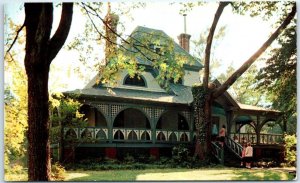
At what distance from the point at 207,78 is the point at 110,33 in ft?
15.7

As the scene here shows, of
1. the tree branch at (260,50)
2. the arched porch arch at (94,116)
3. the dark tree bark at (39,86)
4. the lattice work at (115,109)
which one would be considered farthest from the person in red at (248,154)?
the dark tree bark at (39,86)

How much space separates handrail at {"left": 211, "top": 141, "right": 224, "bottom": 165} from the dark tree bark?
670cm

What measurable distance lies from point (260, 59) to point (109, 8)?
166 inches

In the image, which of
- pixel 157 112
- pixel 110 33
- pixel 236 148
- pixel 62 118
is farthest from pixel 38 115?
pixel 157 112

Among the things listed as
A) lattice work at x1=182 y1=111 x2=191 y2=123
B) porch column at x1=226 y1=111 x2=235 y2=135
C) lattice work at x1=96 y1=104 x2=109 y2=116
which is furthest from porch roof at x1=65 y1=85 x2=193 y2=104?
porch column at x1=226 y1=111 x2=235 y2=135

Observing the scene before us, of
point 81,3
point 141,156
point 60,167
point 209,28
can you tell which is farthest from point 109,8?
point 141,156

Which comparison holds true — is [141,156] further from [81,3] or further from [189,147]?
[81,3]

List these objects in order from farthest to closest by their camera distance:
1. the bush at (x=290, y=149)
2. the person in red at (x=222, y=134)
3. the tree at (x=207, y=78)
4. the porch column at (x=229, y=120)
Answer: the porch column at (x=229, y=120) < the person in red at (x=222, y=134) < the tree at (x=207, y=78) < the bush at (x=290, y=149)

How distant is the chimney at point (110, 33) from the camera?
945cm

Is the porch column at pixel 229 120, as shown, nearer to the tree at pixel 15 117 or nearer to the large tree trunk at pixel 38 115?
the tree at pixel 15 117

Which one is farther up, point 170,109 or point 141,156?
point 170,109

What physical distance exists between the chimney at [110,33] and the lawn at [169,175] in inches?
107

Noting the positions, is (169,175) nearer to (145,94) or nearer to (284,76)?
(284,76)

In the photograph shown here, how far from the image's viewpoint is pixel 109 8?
9242 millimetres
